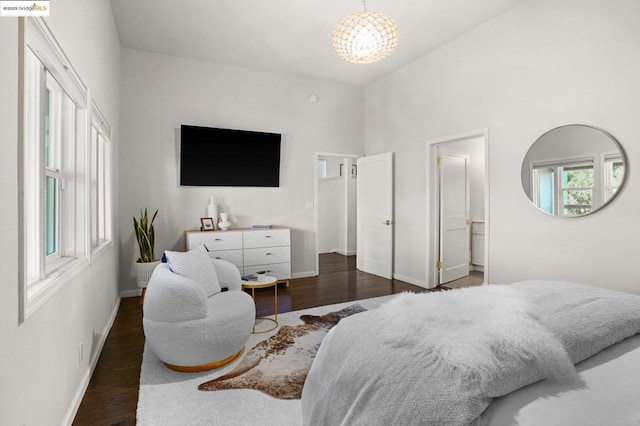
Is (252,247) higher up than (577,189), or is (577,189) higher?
(577,189)

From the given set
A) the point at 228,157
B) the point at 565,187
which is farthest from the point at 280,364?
the point at 228,157

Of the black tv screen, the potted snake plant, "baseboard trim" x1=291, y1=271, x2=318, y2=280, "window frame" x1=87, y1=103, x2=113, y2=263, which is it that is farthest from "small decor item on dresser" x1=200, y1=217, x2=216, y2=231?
"baseboard trim" x1=291, y1=271, x2=318, y2=280

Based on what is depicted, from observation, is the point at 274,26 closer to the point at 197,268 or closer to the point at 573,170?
the point at 197,268

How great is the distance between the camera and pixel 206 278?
2770mm

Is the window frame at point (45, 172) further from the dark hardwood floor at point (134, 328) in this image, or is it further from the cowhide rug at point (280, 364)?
the cowhide rug at point (280, 364)

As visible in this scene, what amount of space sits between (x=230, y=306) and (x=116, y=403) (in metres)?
0.86

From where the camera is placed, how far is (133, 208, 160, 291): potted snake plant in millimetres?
3953

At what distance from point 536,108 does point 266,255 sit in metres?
3.61

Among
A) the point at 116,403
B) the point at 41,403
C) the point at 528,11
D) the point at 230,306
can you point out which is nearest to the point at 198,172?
the point at 230,306

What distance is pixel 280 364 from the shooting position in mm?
2449

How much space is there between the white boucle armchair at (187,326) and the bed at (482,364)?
1043mm

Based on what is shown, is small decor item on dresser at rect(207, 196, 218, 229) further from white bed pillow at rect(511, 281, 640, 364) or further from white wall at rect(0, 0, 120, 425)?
white bed pillow at rect(511, 281, 640, 364)

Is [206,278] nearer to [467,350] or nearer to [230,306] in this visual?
[230,306]

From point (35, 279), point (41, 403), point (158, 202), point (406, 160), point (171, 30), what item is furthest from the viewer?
point (406, 160)
